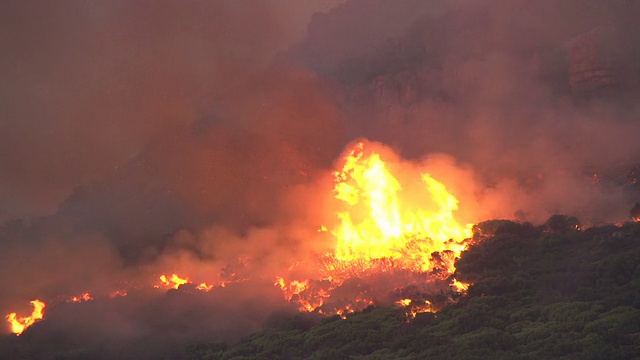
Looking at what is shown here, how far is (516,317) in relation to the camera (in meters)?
36.6

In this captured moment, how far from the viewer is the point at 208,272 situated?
6512 cm

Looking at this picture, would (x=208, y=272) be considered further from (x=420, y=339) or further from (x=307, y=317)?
(x=420, y=339)

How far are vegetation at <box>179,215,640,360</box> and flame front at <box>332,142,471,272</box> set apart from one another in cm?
487

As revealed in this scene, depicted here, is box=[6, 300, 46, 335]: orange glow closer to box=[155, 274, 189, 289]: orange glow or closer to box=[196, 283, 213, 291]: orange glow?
box=[155, 274, 189, 289]: orange glow

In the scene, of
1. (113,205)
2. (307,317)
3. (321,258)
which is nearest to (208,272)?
(321,258)

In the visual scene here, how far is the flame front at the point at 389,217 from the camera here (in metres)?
55.5

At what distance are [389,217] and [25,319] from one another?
35552 millimetres

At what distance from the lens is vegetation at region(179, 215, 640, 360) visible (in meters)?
31.0

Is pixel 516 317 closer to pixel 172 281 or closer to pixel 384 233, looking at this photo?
pixel 384 233

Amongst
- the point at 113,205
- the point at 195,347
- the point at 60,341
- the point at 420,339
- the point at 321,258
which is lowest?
the point at 420,339

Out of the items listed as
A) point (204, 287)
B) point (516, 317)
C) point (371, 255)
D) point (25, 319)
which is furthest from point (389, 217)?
point (25, 319)

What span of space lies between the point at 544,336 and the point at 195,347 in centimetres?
2354

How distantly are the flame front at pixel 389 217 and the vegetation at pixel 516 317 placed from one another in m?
4.87

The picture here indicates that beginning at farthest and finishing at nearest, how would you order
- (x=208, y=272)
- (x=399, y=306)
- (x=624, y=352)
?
1. (x=208, y=272)
2. (x=399, y=306)
3. (x=624, y=352)
